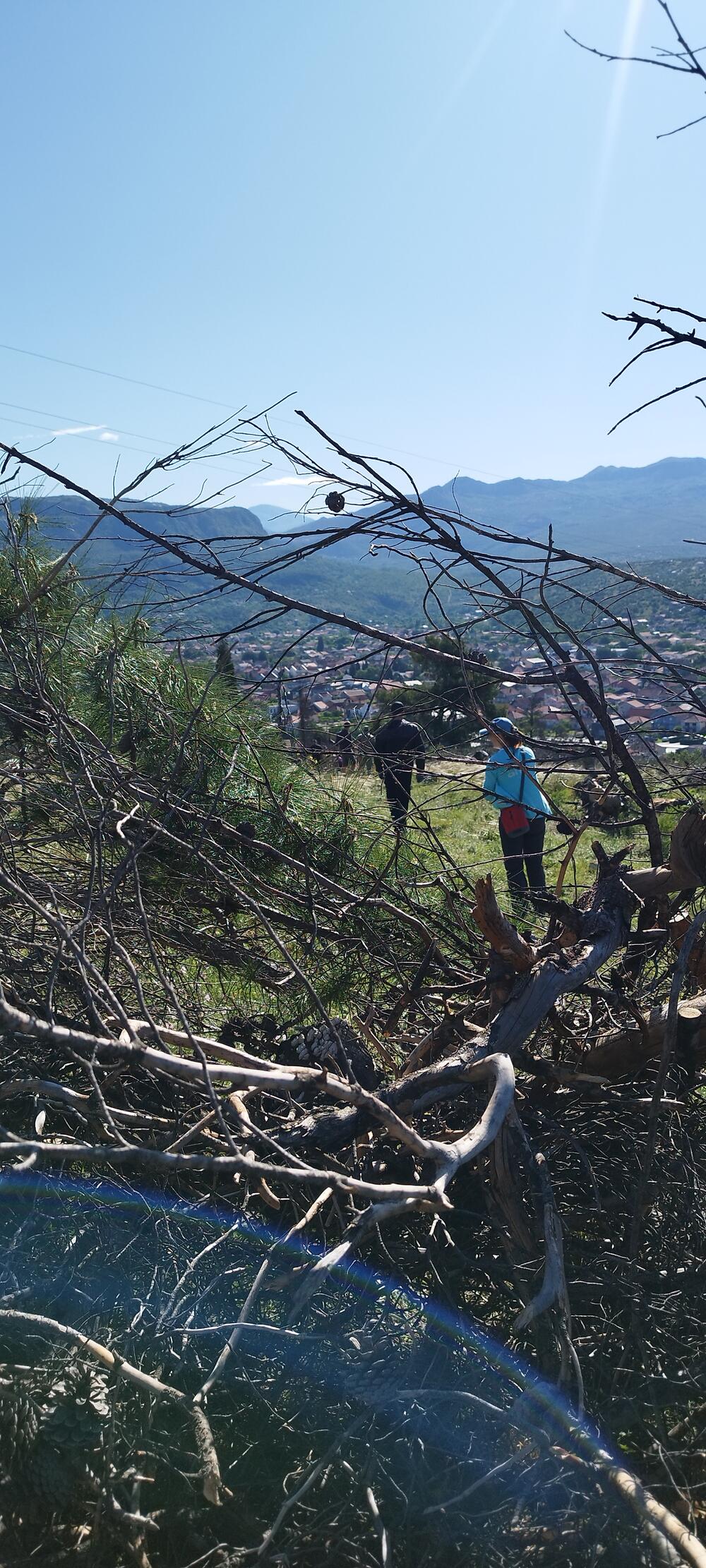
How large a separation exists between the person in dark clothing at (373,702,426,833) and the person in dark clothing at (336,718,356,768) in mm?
80

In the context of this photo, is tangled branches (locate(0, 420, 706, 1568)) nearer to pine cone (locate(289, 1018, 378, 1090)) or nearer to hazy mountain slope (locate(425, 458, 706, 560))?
pine cone (locate(289, 1018, 378, 1090))

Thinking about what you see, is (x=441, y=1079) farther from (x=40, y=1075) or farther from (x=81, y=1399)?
(x=40, y=1075)

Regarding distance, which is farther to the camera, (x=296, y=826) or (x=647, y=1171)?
(x=296, y=826)

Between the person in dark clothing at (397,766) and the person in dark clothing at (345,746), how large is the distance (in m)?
0.08

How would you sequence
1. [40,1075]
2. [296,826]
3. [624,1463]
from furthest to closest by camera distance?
[296,826]
[40,1075]
[624,1463]

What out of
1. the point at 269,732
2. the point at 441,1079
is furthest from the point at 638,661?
the point at 269,732

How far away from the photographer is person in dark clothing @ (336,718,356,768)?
2469 millimetres

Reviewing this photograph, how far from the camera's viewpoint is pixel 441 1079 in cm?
188

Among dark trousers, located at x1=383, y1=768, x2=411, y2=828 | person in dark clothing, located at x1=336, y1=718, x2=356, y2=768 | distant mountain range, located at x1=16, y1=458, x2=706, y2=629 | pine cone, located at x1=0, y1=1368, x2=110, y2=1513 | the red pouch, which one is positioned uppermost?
distant mountain range, located at x1=16, y1=458, x2=706, y2=629

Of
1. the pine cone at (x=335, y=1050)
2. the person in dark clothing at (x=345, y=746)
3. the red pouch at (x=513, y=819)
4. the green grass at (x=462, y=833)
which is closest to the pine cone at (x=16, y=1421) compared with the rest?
the pine cone at (x=335, y=1050)

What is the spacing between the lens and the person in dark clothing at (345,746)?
2469 mm

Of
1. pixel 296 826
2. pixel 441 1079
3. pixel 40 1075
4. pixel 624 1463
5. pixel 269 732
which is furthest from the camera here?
pixel 269 732

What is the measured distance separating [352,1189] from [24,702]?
2463 millimetres

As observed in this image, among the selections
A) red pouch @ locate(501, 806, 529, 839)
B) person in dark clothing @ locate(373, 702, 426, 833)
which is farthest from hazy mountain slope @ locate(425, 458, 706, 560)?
person in dark clothing @ locate(373, 702, 426, 833)
